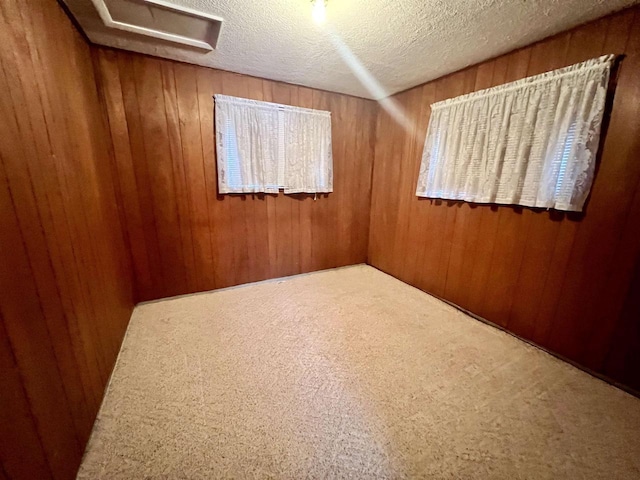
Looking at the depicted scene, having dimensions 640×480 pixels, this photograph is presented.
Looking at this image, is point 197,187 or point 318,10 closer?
point 318,10

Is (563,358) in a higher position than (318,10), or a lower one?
lower

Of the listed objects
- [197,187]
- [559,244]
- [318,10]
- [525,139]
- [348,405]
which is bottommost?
[348,405]

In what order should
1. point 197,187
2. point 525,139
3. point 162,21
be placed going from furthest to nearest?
point 197,187, point 525,139, point 162,21

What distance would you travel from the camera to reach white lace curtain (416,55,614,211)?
4.84ft

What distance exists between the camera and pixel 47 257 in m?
0.95

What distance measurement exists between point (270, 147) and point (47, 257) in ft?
6.41

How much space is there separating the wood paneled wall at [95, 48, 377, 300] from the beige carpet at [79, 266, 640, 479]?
24.1 inches

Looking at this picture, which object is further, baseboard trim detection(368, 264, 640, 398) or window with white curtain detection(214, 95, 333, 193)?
window with white curtain detection(214, 95, 333, 193)

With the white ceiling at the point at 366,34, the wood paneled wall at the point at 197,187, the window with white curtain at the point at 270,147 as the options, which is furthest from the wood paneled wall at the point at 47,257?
the window with white curtain at the point at 270,147

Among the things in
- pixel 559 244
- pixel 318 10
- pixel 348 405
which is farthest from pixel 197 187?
pixel 559 244

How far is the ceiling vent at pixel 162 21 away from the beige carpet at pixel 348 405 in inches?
83.8

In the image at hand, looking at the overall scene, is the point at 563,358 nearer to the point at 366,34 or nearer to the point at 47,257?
the point at 366,34

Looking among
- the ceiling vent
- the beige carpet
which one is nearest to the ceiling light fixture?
the ceiling vent

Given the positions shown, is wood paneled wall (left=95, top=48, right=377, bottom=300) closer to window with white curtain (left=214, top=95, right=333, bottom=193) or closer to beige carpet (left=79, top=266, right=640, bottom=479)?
window with white curtain (left=214, top=95, right=333, bottom=193)
